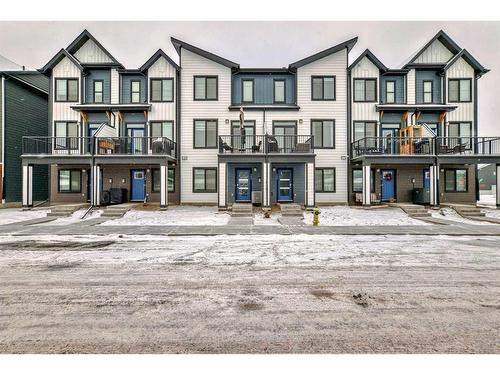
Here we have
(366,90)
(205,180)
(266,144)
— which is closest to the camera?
(266,144)

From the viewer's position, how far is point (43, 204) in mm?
21438

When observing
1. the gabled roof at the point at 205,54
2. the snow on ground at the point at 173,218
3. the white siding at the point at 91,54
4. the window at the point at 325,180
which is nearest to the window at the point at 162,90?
the gabled roof at the point at 205,54

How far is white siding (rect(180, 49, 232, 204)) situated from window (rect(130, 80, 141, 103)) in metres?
3.54

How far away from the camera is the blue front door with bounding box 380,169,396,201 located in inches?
840

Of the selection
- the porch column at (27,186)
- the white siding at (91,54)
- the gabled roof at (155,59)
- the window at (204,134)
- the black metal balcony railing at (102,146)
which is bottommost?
the porch column at (27,186)

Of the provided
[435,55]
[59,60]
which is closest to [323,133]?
[435,55]

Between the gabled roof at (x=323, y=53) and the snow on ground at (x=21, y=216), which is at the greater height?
the gabled roof at (x=323, y=53)

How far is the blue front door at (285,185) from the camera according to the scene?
21.3 metres

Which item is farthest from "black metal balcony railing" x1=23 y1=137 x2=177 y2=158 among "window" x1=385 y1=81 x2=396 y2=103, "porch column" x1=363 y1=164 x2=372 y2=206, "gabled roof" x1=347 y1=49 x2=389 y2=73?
"window" x1=385 y1=81 x2=396 y2=103

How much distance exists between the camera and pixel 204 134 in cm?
2119

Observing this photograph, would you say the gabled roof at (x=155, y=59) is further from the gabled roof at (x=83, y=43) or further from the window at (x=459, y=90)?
the window at (x=459, y=90)

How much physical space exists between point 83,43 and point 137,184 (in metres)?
12.0

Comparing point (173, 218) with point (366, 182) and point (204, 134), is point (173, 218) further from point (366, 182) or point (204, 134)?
point (366, 182)

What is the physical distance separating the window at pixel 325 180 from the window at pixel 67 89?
19865 mm
